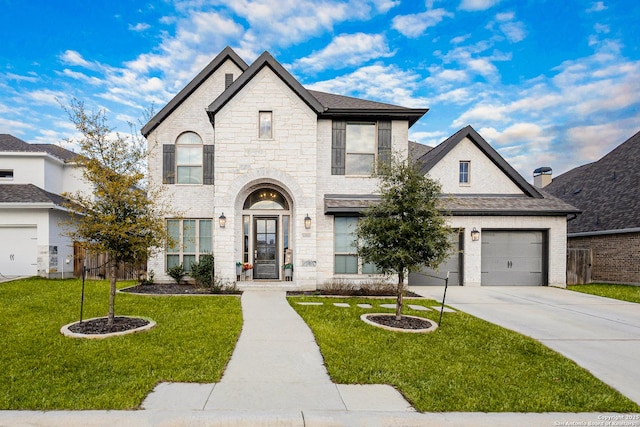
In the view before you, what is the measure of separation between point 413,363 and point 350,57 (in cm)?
1786

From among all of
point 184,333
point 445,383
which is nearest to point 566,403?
point 445,383

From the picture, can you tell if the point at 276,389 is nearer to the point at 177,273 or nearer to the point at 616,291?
the point at 177,273

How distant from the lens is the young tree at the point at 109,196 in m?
6.28

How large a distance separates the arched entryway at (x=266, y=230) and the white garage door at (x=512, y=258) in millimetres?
8544

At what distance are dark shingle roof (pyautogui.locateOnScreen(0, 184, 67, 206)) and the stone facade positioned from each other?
84.3 feet

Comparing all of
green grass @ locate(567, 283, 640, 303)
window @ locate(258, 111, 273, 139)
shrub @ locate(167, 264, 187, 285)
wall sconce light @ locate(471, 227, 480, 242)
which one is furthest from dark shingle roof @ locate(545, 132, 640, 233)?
shrub @ locate(167, 264, 187, 285)

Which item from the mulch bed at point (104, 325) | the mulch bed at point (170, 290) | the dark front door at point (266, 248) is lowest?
the mulch bed at point (170, 290)

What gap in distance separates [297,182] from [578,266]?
1372 centimetres

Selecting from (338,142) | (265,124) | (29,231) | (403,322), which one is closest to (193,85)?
(265,124)

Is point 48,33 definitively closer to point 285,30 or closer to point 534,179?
point 285,30

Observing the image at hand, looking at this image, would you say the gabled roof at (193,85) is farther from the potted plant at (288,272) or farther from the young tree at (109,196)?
the potted plant at (288,272)

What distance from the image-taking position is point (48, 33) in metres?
14.6

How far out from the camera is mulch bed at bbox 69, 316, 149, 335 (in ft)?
20.2

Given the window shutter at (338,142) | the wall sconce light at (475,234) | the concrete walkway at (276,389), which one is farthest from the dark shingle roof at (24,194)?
the wall sconce light at (475,234)
